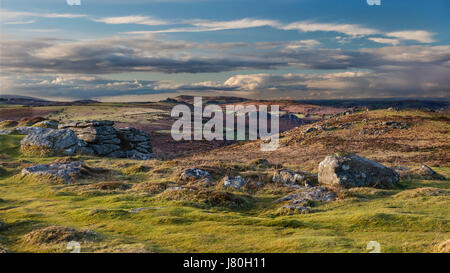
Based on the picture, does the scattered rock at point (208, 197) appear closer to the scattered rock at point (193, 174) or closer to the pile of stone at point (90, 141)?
the scattered rock at point (193, 174)

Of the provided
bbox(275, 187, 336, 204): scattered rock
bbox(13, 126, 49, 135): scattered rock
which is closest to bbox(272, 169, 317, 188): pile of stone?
bbox(275, 187, 336, 204): scattered rock

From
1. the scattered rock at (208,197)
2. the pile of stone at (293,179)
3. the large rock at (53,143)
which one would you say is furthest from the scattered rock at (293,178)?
the large rock at (53,143)

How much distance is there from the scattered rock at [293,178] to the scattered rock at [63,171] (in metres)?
17.9

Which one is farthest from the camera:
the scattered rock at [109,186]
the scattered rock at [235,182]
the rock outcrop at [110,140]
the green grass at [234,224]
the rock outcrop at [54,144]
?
the rock outcrop at [110,140]

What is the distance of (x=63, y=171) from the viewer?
102 ft

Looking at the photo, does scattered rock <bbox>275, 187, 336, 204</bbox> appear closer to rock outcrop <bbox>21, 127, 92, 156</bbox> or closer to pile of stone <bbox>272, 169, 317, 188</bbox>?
pile of stone <bbox>272, 169, 317, 188</bbox>

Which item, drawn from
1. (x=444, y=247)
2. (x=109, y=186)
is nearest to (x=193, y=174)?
(x=109, y=186)

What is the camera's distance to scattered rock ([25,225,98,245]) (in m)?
13.4

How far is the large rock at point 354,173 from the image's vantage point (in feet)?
85.8

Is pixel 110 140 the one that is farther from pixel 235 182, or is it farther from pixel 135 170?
pixel 235 182

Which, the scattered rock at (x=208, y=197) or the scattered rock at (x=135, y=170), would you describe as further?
the scattered rock at (x=135, y=170)

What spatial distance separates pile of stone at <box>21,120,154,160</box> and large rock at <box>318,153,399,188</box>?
35.9 m
